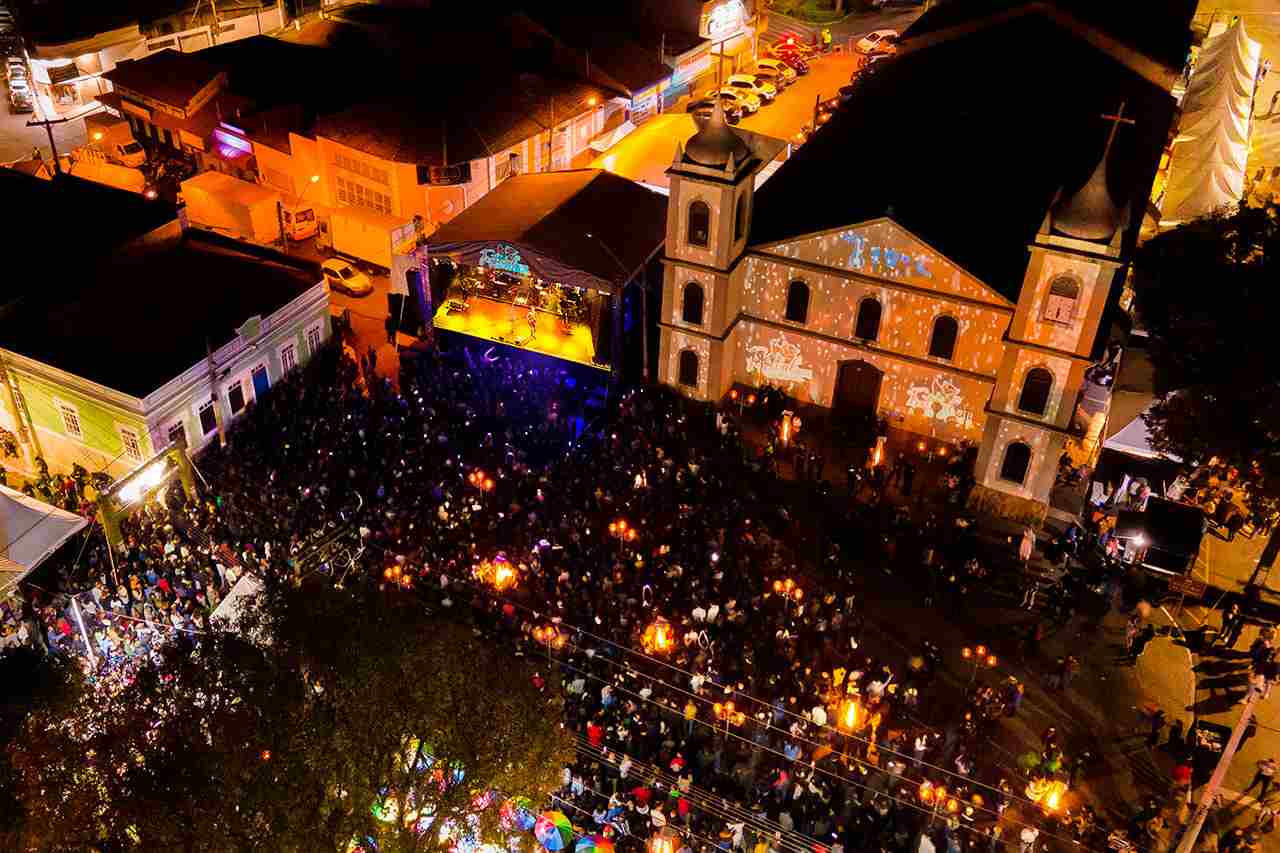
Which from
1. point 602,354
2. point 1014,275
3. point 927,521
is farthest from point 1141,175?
point 602,354

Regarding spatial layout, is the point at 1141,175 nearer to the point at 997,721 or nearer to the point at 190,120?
the point at 997,721

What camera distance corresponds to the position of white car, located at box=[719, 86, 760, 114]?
51.9 metres

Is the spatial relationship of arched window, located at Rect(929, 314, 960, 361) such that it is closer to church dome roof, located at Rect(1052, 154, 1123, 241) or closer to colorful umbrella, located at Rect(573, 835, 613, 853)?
church dome roof, located at Rect(1052, 154, 1123, 241)

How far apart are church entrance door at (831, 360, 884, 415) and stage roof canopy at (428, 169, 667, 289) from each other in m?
7.41

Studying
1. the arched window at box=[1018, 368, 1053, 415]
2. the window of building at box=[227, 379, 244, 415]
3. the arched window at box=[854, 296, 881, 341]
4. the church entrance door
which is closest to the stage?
the window of building at box=[227, 379, 244, 415]

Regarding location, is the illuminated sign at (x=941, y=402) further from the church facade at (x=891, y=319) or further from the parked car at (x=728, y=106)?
the parked car at (x=728, y=106)

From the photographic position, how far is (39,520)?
25.0 m

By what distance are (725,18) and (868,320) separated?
28.4 metres

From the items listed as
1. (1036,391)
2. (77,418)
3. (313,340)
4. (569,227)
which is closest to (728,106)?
(569,227)

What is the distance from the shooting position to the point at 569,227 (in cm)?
3394

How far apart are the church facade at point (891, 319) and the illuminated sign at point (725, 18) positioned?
80.9 ft

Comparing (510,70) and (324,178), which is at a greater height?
(510,70)

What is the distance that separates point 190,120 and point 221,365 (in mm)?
19475

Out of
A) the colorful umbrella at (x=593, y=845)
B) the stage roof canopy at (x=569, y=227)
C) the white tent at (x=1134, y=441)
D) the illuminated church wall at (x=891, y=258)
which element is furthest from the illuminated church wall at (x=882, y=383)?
the colorful umbrella at (x=593, y=845)
